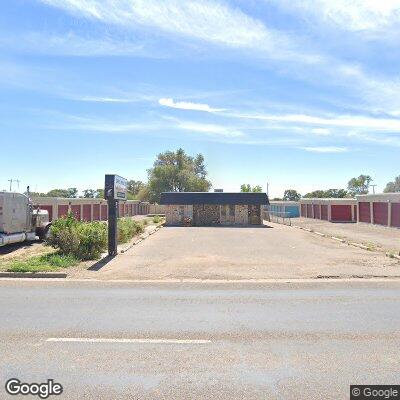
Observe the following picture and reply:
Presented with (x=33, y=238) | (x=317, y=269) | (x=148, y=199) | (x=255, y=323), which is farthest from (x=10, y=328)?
(x=148, y=199)

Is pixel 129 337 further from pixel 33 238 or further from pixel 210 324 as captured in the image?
pixel 33 238

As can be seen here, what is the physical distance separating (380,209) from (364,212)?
186 inches

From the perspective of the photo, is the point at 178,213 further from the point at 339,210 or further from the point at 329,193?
the point at 329,193

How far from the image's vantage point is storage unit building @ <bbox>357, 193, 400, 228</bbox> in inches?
1527

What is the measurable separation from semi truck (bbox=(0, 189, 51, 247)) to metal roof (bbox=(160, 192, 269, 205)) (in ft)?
77.0

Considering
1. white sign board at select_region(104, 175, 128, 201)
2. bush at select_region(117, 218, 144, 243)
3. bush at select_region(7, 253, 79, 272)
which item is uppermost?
white sign board at select_region(104, 175, 128, 201)

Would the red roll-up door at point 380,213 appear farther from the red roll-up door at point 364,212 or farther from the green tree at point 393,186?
the green tree at point 393,186

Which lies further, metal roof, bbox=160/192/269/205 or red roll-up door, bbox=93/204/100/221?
red roll-up door, bbox=93/204/100/221

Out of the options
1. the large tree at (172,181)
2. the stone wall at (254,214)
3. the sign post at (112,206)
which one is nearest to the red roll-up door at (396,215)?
the stone wall at (254,214)

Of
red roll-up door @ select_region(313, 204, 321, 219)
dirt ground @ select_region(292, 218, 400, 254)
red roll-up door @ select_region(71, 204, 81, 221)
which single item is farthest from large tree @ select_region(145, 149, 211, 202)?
dirt ground @ select_region(292, 218, 400, 254)

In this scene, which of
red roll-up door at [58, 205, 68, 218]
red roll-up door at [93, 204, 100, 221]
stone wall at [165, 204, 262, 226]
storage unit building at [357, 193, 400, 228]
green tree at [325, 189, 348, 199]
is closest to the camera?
storage unit building at [357, 193, 400, 228]

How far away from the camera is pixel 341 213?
54.4 m

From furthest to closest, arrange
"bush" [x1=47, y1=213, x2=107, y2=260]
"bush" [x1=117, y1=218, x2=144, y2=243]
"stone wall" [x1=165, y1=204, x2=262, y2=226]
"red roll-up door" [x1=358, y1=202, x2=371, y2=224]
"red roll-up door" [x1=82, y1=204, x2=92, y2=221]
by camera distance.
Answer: "red roll-up door" [x1=82, y1=204, x2=92, y2=221]
"stone wall" [x1=165, y1=204, x2=262, y2=226]
"red roll-up door" [x1=358, y1=202, x2=371, y2=224]
"bush" [x1=117, y1=218, x2=144, y2=243]
"bush" [x1=47, y1=213, x2=107, y2=260]

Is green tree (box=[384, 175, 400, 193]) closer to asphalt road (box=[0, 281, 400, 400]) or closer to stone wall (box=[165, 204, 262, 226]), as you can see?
stone wall (box=[165, 204, 262, 226])
